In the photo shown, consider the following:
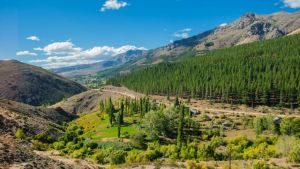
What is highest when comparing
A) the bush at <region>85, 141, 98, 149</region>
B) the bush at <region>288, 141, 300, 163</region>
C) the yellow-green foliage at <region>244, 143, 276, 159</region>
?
the bush at <region>288, 141, 300, 163</region>

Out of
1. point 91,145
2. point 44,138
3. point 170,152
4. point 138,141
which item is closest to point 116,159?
point 170,152

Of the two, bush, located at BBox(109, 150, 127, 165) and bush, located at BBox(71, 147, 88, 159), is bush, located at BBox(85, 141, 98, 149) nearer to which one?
bush, located at BBox(71, 147, 88, 159)

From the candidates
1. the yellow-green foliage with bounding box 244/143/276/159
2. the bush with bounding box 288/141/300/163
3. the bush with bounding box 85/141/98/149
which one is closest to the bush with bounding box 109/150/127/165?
the bush with bounding box 85/141/98/149

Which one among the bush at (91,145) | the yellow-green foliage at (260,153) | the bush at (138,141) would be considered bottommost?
the bush at (91,145)

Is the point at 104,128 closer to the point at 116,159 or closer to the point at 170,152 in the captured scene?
the point at 170,152

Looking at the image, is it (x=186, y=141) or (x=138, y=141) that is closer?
(x=138, y=141)

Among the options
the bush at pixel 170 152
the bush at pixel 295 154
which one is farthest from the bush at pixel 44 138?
the bush at pixel 295 154

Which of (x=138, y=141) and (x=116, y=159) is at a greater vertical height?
(x=116, y=159)

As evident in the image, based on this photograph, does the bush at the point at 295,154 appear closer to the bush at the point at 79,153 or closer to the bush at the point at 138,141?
the bush at the point at 138,141

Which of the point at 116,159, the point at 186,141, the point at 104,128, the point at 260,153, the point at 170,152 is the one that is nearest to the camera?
the point at 116,159

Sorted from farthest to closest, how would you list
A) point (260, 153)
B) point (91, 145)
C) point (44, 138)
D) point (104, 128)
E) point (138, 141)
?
point (104, 128) < point (91, 145) < point (138, 141) < point (44, 138) < point (260, 153)

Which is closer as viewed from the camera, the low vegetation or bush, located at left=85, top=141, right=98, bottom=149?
the low vegetation

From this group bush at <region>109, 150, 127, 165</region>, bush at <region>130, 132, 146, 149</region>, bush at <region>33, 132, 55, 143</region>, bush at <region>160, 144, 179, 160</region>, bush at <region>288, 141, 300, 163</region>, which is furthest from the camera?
bush at <region>130, 132, 146, 149</region>

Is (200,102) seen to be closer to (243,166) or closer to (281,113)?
(281,113)
